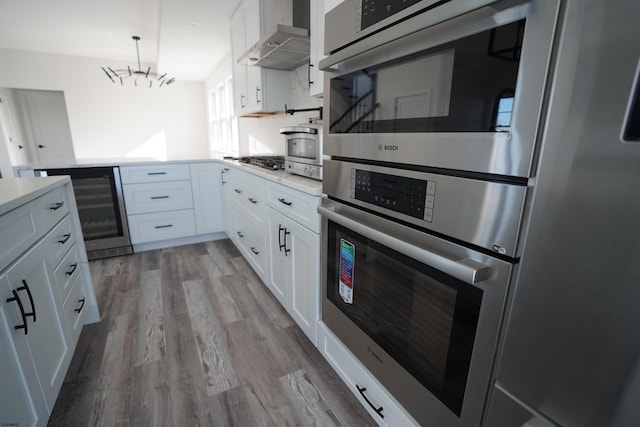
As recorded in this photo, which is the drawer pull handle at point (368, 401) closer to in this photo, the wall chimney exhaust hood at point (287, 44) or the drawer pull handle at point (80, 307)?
the drawer pull handle at point (80, 307)

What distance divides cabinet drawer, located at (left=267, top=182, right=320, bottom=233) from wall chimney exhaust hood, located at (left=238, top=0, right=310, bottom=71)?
3.18 feet

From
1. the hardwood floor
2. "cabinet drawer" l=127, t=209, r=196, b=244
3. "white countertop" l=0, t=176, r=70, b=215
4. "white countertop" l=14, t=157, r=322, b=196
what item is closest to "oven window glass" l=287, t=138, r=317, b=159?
"white countertop" l=14, t=157, r=322, b=196

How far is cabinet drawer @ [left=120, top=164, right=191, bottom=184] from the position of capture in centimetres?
278

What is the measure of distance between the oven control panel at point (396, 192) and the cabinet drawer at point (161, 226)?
8.46ft

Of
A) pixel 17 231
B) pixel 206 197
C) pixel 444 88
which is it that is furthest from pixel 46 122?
pixel 444 88

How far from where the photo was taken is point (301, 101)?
260 centimetres

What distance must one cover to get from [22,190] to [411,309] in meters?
1.53

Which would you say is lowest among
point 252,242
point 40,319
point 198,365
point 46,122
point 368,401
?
point 198,365

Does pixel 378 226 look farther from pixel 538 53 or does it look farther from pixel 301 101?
pixel 301 101

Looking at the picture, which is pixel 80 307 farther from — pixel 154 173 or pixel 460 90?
pixel 460 90

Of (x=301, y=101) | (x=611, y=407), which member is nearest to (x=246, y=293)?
(x=301, y=101)

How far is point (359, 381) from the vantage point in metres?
1.18

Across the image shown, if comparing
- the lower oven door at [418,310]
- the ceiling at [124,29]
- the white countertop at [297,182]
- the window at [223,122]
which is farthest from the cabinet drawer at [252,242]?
the window at [223,122]

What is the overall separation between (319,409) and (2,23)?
6306mm
